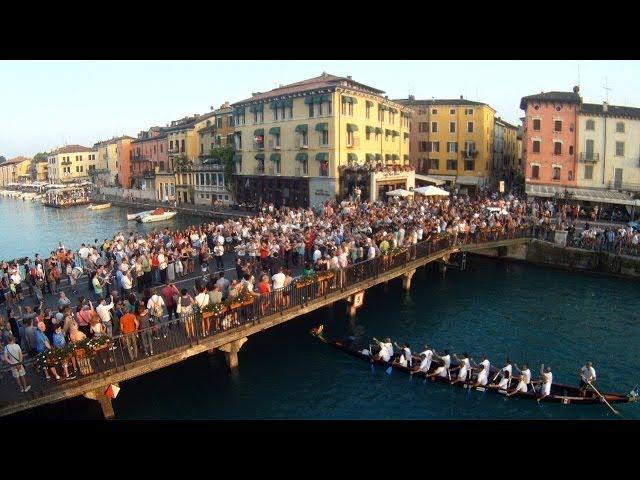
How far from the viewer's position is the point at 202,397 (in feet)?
58.1

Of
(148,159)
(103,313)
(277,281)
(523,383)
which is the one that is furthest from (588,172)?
(148,159)

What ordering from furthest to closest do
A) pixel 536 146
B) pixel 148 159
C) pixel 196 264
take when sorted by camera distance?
pixel 148 159 → pixel 536 146 → pixel 196 264

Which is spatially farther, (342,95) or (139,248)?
(342,95)

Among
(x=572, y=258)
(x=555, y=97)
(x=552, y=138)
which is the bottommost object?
(x=572, y=258)

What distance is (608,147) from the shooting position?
47.4m

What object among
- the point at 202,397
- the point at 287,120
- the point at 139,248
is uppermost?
the point at 287,120

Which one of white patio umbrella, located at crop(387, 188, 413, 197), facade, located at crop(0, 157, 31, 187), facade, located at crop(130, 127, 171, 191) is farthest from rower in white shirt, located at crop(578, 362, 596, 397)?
facade, located at crop(0, 157, 31, 187)

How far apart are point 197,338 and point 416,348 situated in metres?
9.77

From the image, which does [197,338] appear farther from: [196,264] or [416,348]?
[196,264]

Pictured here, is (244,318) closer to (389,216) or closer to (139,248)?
(139,248)

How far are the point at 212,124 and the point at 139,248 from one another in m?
52.3

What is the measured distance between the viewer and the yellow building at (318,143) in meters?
48.9
